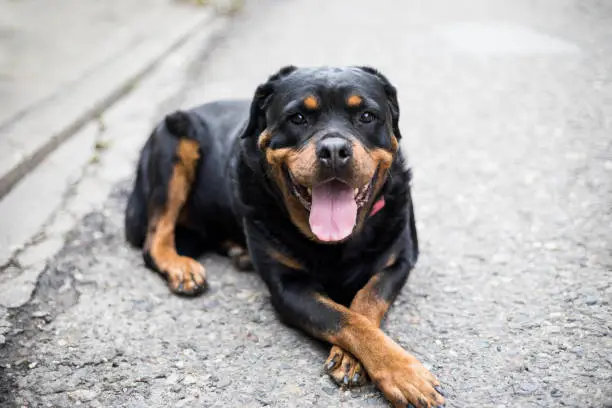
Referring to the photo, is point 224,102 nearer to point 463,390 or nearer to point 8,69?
point 463,390

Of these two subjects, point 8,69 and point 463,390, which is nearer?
point 463,390

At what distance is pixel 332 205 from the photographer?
285 cm

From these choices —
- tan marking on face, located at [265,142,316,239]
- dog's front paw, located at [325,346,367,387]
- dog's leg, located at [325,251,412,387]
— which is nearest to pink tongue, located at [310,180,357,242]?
tan marking on face, located at [265,142,316,239]

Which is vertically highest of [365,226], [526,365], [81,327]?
[365,226]

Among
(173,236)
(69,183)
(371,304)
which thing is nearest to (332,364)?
(371,304)

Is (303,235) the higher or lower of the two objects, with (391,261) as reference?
higher

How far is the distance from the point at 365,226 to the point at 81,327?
141 cm

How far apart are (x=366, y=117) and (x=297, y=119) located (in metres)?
0.31

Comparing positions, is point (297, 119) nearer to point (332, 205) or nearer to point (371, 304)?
point (332, 205)

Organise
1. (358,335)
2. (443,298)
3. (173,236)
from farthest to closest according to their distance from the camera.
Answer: (173,236) < (443,298) < (358,335)

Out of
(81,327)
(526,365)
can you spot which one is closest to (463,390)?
(526,365)

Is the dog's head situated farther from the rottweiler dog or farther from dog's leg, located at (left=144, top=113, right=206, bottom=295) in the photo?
dog's leg, located at (left=144, top=113, right=206, bottom=295)

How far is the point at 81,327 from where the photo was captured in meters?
3.11

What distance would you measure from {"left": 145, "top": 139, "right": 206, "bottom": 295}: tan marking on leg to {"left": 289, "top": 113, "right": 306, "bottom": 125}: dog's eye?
1011 millimetres
